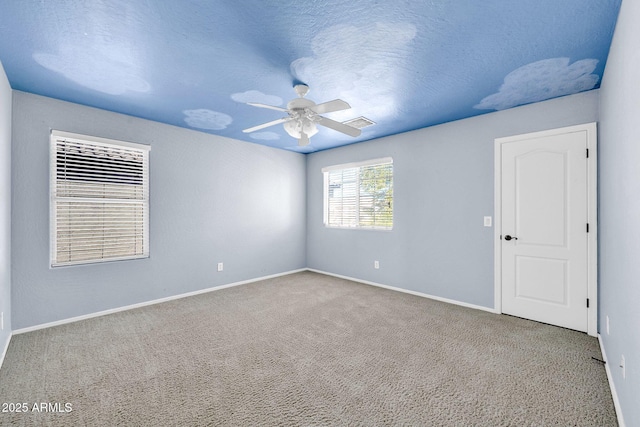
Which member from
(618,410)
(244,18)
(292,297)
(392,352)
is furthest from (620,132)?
(292,297)

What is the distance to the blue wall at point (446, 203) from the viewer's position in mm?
3322

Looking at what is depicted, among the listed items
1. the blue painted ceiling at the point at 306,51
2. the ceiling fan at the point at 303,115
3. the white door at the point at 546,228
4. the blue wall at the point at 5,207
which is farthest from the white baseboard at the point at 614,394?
the blue wall at the point at 5,207

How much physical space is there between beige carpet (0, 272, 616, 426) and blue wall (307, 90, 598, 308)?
61 cm

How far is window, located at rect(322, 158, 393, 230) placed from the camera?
15.3ft

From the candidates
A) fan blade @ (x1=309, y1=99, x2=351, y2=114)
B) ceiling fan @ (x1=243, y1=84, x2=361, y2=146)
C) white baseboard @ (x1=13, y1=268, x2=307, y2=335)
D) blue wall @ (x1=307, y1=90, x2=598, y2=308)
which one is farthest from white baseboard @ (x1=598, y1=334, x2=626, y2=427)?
white baseboard @ (x1=13, y1=268, x2=307, y2=335)

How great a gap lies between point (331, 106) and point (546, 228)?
2721mm

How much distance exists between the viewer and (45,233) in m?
3.04

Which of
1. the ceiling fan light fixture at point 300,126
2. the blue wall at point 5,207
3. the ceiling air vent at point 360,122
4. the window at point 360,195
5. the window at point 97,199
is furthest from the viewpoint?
the window at point 360,195

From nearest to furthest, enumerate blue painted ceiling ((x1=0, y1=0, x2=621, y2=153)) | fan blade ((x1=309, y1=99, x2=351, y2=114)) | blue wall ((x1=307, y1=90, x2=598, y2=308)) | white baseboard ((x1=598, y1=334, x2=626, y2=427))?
white baseboard ((x1=598, y1=334, x2=626, y2=427)), blue painted ceiling ((x1=0, y1=0, x2=621, y2=153)), fan blade ((x1=309, y1=99, x2=351, y2=114)), blue wall ((x1=307, y1=90, x2=598, y2=308))

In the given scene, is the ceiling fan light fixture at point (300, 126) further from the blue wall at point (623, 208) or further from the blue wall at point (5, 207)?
the blue wall at point (5, 207)

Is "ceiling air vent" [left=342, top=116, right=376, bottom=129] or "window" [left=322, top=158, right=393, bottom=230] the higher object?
"ceiling air vent" [left=342, top=116, right=376, bottom=129]

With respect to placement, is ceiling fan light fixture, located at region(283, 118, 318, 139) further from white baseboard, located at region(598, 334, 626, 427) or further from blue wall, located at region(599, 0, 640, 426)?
white baseboard, located at region(598, 334, 626, 427)

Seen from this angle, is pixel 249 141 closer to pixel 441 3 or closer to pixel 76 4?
pixel 76 4

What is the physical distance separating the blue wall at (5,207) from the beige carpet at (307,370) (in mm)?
302
